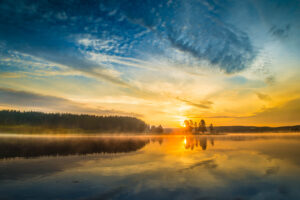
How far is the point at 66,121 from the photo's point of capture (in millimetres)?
135000

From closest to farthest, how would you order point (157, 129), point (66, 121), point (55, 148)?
point (55, 148)
point (66, 121)
point (157, 129)

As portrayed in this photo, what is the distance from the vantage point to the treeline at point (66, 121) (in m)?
127

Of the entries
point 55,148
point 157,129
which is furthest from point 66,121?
point 55,148

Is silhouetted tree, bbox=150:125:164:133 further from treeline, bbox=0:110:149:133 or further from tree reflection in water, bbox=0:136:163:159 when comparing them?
tree reflection in water, bbox=0:136:163:159

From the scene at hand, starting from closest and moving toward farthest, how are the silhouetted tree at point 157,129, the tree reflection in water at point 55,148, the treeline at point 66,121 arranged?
the tree reflection in water at point 55,148
the treeline at point 66,121
the silhouetted tree at point 157,129

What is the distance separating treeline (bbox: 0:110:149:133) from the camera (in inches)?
4995

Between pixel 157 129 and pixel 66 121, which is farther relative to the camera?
pixel 157 129

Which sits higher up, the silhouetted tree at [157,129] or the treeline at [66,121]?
the treeline at [66,121]

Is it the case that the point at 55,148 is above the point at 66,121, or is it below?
below

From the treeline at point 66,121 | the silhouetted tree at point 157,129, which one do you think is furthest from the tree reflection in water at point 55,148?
the silhouetted tree at point 157,129

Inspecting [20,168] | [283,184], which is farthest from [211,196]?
[20,168]

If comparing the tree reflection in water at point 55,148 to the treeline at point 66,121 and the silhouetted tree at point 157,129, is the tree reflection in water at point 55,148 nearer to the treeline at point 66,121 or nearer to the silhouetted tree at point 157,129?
the treeline at point 66,121

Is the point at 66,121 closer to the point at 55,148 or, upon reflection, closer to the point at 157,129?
the point at 157,129

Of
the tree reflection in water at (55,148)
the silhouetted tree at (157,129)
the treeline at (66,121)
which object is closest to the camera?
the tree reflection in water at (55,148)
